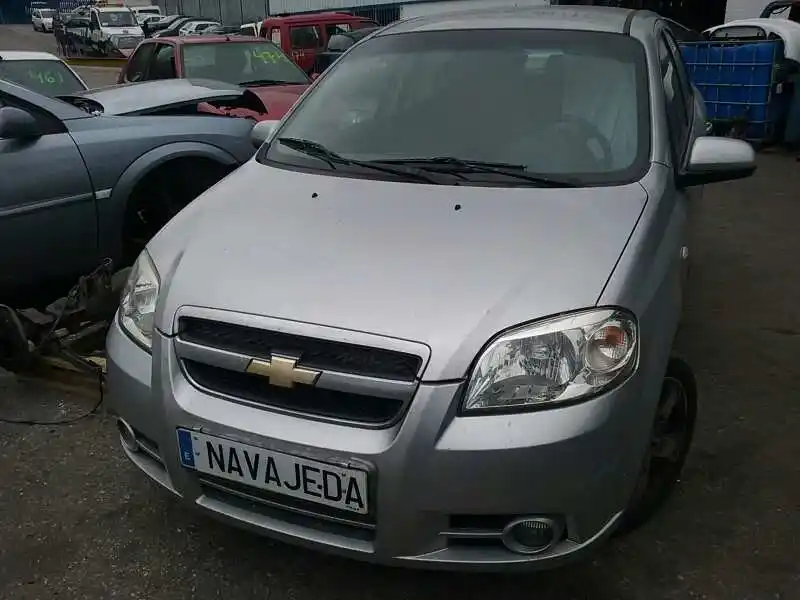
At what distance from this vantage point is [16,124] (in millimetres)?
3553

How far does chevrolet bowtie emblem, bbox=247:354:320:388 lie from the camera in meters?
1.90

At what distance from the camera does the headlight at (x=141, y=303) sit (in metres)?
2.24

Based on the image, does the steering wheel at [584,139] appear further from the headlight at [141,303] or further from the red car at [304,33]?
the red car at [304,33]

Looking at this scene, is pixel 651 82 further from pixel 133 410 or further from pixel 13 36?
pixel 13 36

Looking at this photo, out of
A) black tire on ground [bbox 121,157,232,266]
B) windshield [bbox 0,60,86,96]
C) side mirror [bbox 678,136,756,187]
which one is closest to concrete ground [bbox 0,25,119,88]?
windshield [bbox 0,60,86,96]

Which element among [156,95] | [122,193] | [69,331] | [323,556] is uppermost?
[156,95]

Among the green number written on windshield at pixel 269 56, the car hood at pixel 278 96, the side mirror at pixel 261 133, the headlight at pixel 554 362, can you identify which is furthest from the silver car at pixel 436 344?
the green number written on windshield at pixel 269 56

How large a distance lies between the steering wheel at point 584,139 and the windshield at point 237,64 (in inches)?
216

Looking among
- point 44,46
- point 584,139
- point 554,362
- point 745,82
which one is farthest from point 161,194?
point 44,46

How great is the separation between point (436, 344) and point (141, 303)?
1013 mm

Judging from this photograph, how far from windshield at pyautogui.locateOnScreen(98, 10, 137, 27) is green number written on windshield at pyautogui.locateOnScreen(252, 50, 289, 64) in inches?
918

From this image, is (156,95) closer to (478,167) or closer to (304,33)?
(478,167)

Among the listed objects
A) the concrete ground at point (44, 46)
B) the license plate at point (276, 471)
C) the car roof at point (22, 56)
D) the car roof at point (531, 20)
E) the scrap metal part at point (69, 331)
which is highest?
the car roof at point (531, 20)

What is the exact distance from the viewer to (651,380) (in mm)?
2020
